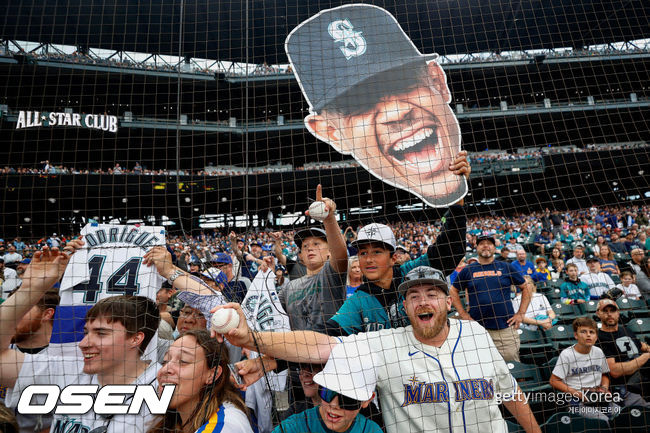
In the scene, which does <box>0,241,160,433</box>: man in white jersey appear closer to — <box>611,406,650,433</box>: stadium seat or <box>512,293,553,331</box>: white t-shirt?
<box>611,406,650,433</box>: stadium seat

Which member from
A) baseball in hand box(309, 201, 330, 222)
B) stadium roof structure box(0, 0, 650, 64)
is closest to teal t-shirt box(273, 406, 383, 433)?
baseball in hand box(309, 201, 330, 222)

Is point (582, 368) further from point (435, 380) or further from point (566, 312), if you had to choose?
point (435, 380)

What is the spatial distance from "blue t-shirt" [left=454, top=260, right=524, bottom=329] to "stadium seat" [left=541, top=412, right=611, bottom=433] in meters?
1.12

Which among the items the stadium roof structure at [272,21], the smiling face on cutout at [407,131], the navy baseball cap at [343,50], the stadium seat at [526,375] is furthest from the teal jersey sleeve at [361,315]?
the stadium roof structure at [272,21]

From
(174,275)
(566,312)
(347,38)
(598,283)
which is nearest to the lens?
(174,275)

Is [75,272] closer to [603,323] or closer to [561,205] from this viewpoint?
[603,323]

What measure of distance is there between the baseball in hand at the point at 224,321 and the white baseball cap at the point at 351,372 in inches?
18.2

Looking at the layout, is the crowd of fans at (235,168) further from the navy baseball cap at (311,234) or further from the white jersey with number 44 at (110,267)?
the white jersey with number 44 at (110,267)

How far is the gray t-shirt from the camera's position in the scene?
262cm

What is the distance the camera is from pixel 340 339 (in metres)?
1.80

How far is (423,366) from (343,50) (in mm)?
5911

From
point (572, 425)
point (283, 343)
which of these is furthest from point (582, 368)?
point (283, 343)

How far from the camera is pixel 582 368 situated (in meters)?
3.08

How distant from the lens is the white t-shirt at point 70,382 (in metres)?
1.89
